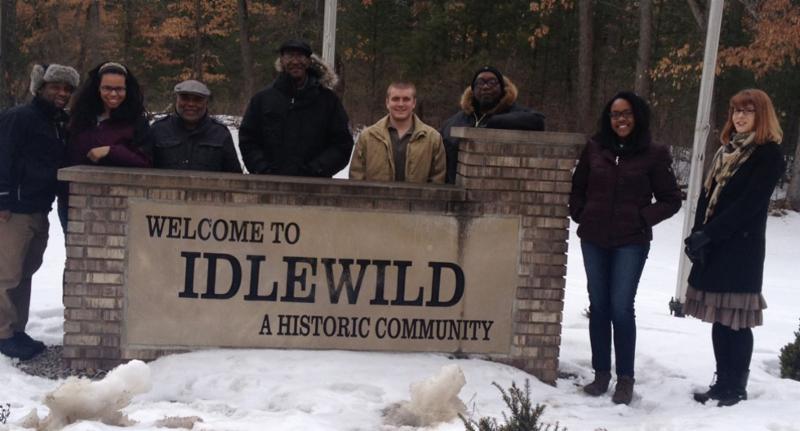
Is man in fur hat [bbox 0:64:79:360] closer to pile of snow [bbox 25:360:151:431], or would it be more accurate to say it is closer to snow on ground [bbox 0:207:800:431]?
snow on ground [bbox 0:207:800:431]

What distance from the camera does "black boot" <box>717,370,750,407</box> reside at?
5.54m

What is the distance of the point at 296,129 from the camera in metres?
6.04

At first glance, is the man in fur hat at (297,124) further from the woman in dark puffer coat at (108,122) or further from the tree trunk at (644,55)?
the tree trunk at (644,55)

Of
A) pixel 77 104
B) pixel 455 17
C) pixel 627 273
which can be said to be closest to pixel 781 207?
pixel 455 17

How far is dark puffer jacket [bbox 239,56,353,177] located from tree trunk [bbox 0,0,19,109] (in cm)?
1209

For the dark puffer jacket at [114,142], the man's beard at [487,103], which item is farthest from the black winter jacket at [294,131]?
the man's beard at [487,103]

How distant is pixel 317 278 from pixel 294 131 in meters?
1.05

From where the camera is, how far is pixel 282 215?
5777mm

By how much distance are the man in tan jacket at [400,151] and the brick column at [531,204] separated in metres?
0.19

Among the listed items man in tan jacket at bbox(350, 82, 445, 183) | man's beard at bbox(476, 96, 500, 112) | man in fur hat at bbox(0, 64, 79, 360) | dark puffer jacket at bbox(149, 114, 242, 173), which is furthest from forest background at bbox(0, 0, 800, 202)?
man in fur hat at bbox(0, 64, 79, 360)

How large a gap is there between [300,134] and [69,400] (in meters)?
2.49

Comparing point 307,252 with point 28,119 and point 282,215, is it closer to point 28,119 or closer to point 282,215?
point 282,215

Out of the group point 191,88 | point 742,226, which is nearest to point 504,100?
point 742,226

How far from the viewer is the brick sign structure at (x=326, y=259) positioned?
224 inches
